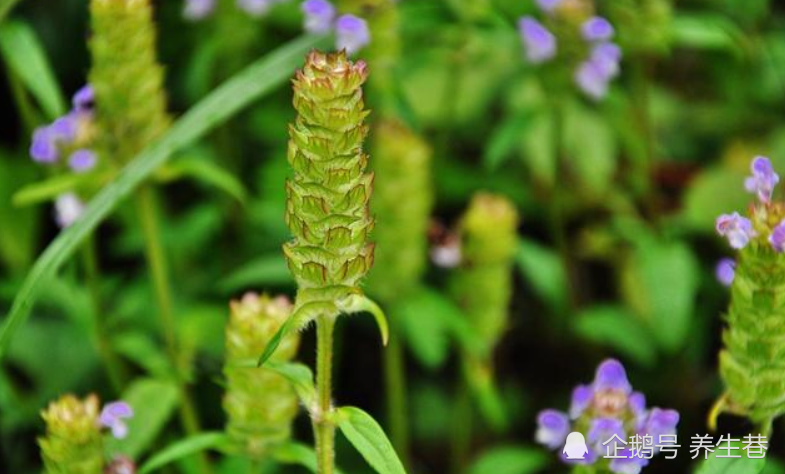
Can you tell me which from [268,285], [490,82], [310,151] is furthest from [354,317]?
[310,151]

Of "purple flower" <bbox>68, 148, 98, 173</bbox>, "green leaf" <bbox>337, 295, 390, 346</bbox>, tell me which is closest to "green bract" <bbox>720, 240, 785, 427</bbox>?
"green leaf" <bbox>337, 295, 390, 346</bbox>

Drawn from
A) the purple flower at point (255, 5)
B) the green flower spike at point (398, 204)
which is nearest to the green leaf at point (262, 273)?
the green flower spike at point (398, 204)

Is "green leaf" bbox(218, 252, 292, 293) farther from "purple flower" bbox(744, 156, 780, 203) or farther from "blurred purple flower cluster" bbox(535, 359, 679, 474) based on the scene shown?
"purple flower" bbox(744, 156, 780, 203)

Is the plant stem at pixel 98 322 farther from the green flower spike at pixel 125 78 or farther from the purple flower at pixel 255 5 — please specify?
the purple flower at pixel 255 5

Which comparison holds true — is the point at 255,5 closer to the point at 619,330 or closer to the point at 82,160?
the point at 82,160

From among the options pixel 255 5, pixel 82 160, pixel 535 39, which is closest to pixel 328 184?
pixel 82 160
